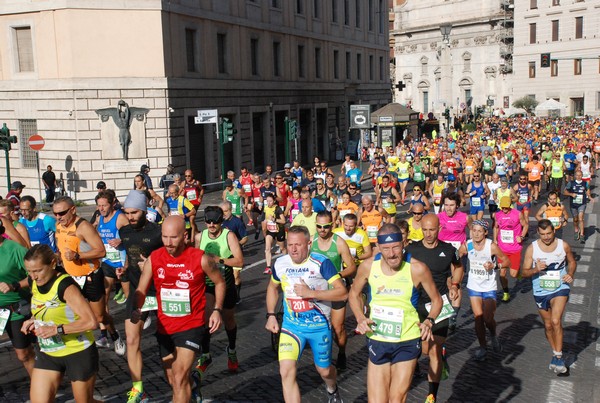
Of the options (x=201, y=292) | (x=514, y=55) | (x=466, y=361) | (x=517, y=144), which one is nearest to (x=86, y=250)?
(x=201, y=292)

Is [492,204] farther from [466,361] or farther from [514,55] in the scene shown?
[514,55]

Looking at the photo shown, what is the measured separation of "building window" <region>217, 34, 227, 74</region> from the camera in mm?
31516

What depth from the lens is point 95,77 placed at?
1043 inches

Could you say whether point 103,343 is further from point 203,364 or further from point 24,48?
point 24,48

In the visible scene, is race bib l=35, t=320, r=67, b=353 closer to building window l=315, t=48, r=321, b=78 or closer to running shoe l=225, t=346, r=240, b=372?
running shoe l=225, t=346, r=240, b=372

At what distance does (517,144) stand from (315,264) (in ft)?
98.0

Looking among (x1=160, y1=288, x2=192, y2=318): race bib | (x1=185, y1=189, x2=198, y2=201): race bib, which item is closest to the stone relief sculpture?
(x1=185, y1=189, x2=198, y2=201): race bib

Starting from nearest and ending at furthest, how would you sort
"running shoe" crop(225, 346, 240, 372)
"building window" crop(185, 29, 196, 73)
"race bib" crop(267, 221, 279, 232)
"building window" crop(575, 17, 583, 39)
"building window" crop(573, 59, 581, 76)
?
1. "running shoe" crop(225, 346, 240, 372)
2. "race bib" crop(267, 221, 279, 232)
3. "building window" crop(185, 29, 196, 73)
4. "building window" crop(575, 17, 583, 39)
5. "building window" crop(573, 59, 581, 76)

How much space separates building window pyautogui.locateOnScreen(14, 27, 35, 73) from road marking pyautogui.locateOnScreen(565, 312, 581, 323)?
75.0 feet

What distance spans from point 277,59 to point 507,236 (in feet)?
87.9

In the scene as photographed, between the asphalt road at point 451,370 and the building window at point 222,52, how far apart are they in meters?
22.1

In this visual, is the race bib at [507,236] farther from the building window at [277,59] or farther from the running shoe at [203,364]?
the building window at [277,59]

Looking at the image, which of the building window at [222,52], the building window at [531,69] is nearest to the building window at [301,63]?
the building window at [222,52]

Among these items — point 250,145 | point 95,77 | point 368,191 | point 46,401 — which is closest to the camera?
point 46,401
